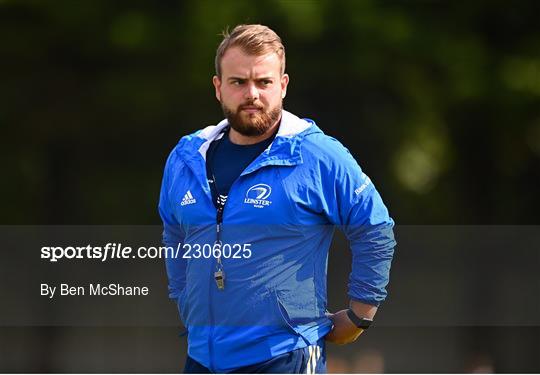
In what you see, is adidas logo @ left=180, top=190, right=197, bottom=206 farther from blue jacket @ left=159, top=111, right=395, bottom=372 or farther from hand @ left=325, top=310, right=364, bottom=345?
hand @ left=325, top=310, right=364, bottom=345

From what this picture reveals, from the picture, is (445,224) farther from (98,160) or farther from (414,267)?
(98,160)

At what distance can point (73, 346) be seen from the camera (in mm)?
9398

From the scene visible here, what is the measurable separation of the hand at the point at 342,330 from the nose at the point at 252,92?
846mm

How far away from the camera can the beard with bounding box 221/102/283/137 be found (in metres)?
3.71

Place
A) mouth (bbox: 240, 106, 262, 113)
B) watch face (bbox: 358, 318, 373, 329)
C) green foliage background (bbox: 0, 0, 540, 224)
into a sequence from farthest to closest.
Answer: green foliage background (bbox: 0, 0, 540, 224)
watch face (bbox: 358, 318, 373, 329)
mouth (bbox: 240, 106, 262, 113)

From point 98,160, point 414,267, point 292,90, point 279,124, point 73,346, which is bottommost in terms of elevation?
point 73,346

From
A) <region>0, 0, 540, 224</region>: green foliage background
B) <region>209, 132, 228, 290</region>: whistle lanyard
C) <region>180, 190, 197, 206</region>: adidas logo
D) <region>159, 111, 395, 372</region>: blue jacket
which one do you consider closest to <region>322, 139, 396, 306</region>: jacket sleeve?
<region>159, 111, 395, 372</region>: blue jacket

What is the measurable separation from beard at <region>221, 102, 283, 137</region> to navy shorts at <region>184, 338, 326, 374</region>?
0.78 metres

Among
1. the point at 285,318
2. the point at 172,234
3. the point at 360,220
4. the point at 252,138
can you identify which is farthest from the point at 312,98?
the point at 285,318

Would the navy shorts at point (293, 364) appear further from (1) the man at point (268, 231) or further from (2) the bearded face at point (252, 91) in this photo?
(2) the bearded face at point (252, 91)

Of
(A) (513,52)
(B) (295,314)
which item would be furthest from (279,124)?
(A) (513,52)

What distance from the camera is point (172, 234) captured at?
13.3ft

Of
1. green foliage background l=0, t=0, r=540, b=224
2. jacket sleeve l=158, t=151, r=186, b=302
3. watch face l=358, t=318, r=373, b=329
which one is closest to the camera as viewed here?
watch face l=358, t=318, r=373, b=329

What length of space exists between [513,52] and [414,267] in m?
2.01
